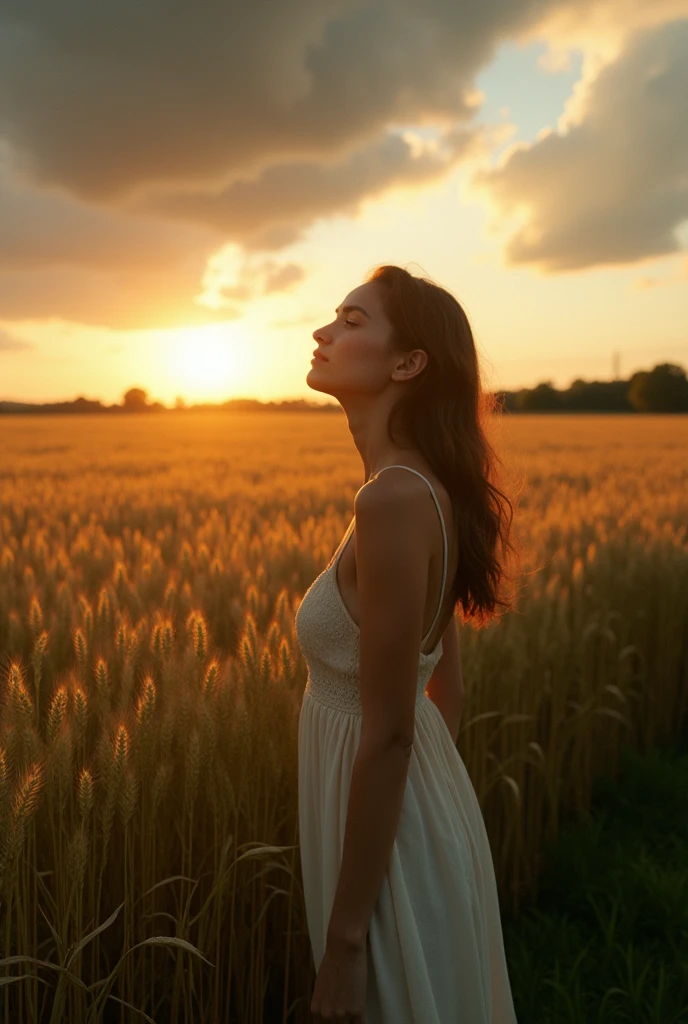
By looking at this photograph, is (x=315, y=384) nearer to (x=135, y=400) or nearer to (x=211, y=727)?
(x=211, y=727)

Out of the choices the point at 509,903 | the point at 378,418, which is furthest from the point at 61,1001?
the point at 509,903

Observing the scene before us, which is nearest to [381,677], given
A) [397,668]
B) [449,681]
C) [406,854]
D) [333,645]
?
[397,668]

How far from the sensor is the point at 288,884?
2066 millimetres

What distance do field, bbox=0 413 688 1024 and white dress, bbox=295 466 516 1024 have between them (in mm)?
169

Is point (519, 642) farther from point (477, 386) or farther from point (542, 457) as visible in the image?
point (542, 457)

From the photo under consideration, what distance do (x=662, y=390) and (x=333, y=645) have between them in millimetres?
57755

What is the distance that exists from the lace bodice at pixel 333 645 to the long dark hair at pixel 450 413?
12cm

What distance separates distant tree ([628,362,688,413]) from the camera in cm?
5472

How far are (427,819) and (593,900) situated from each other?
5.23ft

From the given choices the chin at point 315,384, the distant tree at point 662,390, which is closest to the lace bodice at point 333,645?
the chin at point 315,384

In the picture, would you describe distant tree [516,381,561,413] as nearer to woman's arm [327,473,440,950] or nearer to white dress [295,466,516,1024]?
white dress [295,466,516,1024]

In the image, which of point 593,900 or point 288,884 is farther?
point 593,900

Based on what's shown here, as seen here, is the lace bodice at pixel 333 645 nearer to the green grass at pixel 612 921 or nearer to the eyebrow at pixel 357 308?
the eyebrow at pixel 357 308

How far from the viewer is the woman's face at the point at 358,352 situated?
148cm
